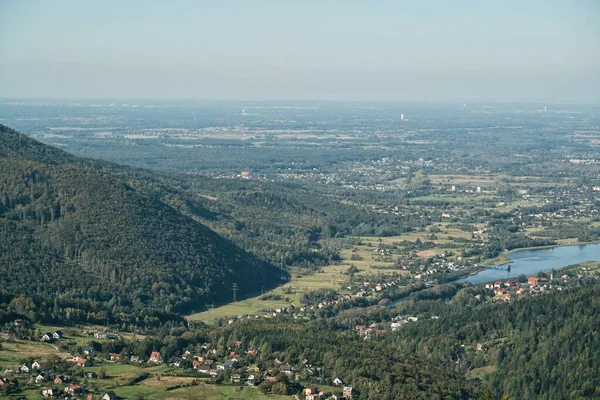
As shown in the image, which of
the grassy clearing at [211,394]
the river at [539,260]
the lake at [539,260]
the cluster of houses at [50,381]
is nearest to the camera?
the cluster of houses at [50,381]

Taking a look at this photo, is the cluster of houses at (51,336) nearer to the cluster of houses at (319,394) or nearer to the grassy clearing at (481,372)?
the cluster of houses at (319,394)

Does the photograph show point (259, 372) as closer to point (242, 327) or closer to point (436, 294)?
point (242, 327)

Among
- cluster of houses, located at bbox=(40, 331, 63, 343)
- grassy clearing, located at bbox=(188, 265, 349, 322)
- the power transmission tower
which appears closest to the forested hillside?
the power transmission tower

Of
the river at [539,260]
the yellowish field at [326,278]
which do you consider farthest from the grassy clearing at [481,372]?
the river at [539,260]

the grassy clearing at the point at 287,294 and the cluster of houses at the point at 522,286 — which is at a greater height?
the cluster of houses at the point at 522,286

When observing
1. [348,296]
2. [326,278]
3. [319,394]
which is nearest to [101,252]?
[348,296]

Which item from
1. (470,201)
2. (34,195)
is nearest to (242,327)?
(34,195)

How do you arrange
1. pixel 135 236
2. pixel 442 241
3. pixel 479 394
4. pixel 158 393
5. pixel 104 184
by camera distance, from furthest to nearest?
1. pixel 442 241
2. pixel 104 184
3. pixel 135 236
4. pixel 479 394
5. pixel 158 393
